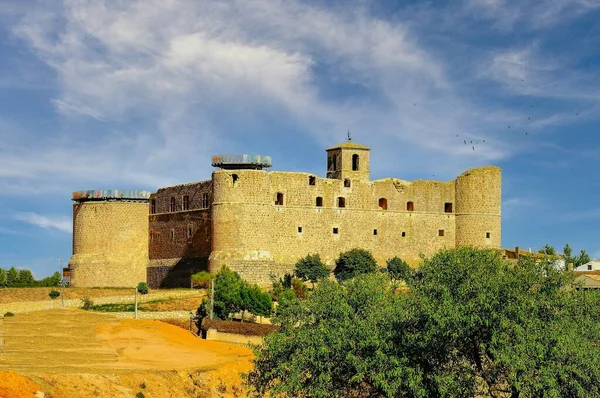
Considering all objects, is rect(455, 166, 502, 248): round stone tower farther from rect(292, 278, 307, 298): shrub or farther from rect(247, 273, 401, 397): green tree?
rect(247, 273, 401, 397): green tree

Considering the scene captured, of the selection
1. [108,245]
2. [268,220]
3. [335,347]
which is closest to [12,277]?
[108,245]

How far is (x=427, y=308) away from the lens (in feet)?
94.9

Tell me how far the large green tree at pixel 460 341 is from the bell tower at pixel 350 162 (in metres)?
33.8

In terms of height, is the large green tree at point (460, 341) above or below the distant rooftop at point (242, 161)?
below

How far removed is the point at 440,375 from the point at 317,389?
13.8 feet

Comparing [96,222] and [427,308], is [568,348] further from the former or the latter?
[96,222]

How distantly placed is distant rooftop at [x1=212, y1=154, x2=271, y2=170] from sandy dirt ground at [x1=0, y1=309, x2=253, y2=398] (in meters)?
14.1

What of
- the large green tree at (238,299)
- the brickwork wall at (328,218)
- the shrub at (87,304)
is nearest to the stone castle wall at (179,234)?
the brickwork wall at (328,218)

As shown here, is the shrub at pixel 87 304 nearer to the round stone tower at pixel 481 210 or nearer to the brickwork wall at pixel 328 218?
the brickwork wall at pixel 328 218

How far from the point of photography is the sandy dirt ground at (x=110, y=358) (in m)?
38.1

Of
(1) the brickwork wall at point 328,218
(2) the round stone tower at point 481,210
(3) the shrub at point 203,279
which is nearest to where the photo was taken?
(3) the shrub at point 203,279

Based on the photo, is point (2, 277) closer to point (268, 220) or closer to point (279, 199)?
point (268, 220)

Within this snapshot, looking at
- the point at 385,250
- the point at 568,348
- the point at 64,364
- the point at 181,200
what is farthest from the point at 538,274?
the point at 181,200

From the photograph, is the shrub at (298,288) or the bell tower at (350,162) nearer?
the shrub at (298,288)
